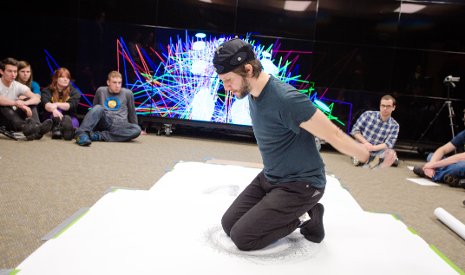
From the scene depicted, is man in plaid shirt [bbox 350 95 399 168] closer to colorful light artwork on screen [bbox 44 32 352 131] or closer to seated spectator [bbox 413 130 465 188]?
colorful light artwork on screen [bbox 44 32 352 131]

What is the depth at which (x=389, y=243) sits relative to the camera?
2.06m

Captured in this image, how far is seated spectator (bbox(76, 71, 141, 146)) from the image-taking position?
4.43 metres

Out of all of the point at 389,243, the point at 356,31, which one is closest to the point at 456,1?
the point at 356,31

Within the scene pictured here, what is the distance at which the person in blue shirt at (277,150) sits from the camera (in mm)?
1679

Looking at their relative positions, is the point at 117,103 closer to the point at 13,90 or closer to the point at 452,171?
the point at 13,90

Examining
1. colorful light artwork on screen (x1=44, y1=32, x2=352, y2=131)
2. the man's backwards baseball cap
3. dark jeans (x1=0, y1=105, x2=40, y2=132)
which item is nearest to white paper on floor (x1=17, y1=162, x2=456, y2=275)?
the man's backwards baseball cap

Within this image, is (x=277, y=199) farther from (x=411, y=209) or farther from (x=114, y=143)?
(x=114, y=143)

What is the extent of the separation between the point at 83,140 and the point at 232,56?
2893 mm

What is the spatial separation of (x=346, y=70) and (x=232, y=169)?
2480 millimetres

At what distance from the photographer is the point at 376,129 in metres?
4.65

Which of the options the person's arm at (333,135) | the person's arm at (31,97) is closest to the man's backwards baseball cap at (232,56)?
the person's arm at (333,135)

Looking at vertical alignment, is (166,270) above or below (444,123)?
below

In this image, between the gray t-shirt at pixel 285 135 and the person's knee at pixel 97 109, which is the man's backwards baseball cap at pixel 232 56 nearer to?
the gray t-shirt at pixel 285 135

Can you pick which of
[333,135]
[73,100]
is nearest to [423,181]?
[333,135]
